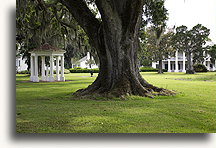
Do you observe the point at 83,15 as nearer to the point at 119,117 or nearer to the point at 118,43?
the point at 118,43

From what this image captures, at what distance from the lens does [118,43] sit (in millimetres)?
6145

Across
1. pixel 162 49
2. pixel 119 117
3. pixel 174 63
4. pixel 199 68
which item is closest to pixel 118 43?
pixel 119 117

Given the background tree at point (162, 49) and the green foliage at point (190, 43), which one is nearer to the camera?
the green foliage at point (190, 43)

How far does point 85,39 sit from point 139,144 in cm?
1029

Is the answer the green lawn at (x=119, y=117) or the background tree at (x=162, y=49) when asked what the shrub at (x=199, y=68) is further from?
the green lawn at (x=119, y=117)

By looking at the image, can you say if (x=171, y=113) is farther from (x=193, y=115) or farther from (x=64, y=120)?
(x=64, y=120)

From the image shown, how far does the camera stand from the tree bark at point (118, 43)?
19.5 ft

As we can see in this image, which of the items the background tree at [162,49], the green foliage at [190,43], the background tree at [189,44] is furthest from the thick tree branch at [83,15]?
the background tree at [162,49]

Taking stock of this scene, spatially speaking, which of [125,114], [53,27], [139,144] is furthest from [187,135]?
[53,27]

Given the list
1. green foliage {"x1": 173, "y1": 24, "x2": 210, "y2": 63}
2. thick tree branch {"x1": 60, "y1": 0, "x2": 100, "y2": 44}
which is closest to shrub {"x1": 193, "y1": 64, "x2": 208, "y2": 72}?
green foliage {"x1": 173, "y1": 24, "x2": 210, "y2": 63}

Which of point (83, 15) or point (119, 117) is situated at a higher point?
point (83, 15)

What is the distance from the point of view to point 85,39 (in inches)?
516

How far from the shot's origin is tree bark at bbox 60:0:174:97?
5.94 m

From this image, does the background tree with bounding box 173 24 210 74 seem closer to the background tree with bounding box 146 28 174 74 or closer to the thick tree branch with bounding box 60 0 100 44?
the background tree with bounding box 146 28 174 74
